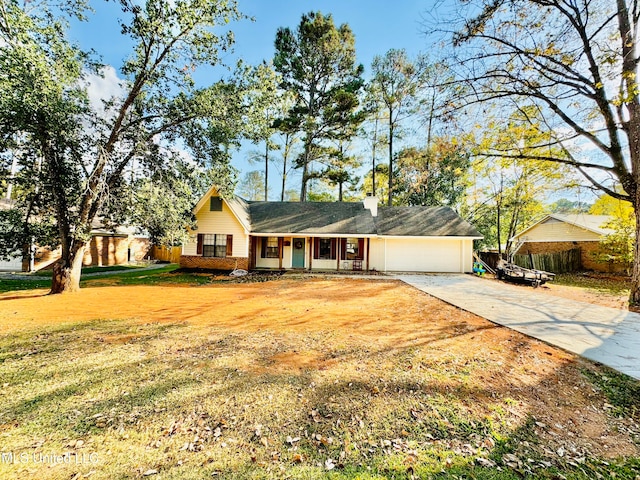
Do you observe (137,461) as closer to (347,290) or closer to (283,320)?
(283,320)

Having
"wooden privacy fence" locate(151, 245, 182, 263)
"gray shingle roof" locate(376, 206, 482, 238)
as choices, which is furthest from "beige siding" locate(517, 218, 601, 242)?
"wooden privacy fence" locate(151, 245, 182, 263)

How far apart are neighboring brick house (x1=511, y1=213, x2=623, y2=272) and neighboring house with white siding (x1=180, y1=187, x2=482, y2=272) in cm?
462

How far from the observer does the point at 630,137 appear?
8578 millimetres

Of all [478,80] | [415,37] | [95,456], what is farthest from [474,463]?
[478,80]

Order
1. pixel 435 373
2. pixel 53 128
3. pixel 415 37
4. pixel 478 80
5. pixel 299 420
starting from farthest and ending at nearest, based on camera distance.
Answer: pixel 53 128 < pixel 478 80 < pixel 415 37 < pixel 435 373 < pixel 299 420

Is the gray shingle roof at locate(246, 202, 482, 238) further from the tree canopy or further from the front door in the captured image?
the tree canopy

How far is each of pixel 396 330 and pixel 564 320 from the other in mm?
4761

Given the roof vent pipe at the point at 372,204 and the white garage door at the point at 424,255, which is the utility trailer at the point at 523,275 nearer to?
the white garage door at the point at 424,255

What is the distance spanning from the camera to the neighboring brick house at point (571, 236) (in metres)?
18.6

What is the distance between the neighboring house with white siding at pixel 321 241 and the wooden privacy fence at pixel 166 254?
942cm

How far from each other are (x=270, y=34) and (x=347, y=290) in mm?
21161

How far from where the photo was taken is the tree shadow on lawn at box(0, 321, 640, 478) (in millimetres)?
2497

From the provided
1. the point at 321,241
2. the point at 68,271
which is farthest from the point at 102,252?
the point at 321,241

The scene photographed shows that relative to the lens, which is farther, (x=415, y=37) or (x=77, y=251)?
(x=77, y=251)
